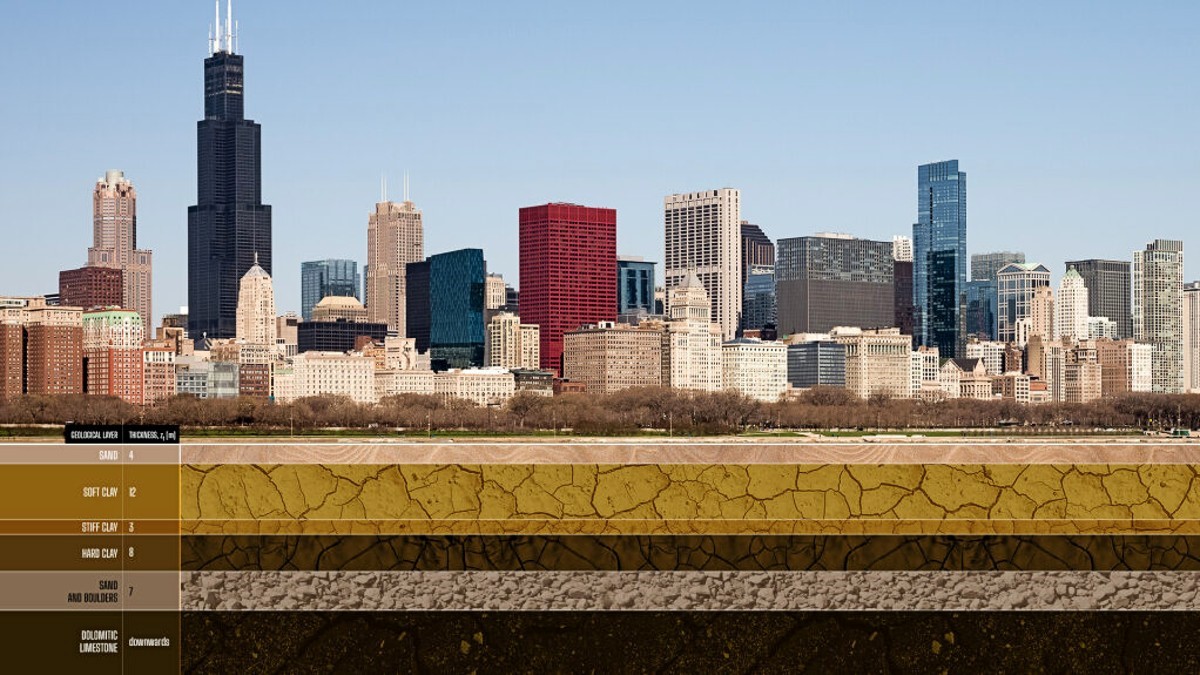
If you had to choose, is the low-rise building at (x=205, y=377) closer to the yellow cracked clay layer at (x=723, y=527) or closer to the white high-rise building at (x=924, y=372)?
the white high-rise building at (x=924, y=372)

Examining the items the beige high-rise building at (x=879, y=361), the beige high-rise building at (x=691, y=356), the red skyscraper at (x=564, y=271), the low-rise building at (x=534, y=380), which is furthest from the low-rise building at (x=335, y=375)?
the beige high-rise building at (x=879, y=361)

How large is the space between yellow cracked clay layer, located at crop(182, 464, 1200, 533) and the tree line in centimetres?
6962

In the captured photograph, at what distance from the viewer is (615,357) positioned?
15250 cm

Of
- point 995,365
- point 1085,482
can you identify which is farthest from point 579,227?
point 1085,482

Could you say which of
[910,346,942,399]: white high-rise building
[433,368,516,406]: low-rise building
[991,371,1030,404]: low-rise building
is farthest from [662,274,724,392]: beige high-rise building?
[991,371,1030,404]: low-rise building

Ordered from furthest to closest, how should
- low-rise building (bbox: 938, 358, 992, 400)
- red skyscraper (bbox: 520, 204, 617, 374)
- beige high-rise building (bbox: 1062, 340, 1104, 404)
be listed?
red skyscraper (bbox: 520, 204, 617, 374)
beige high-rise building (bbox: 1062, 340, 1104, 404)
low-rise building (bbox: 938, 358, 992, 400)

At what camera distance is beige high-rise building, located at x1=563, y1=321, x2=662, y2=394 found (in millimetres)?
151125

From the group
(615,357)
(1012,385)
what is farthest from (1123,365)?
Answer: (615,357)

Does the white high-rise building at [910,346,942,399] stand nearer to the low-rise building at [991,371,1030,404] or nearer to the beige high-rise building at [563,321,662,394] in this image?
the low-rise building at [991,371,1030,404]

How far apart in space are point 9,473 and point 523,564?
2.34m

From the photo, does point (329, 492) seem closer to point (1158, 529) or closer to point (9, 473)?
point (9, 473)

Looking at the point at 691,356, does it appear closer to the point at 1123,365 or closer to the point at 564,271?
the point at 564,271

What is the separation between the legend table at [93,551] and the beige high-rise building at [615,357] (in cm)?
14065

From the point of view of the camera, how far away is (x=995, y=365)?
196500 millimetres
